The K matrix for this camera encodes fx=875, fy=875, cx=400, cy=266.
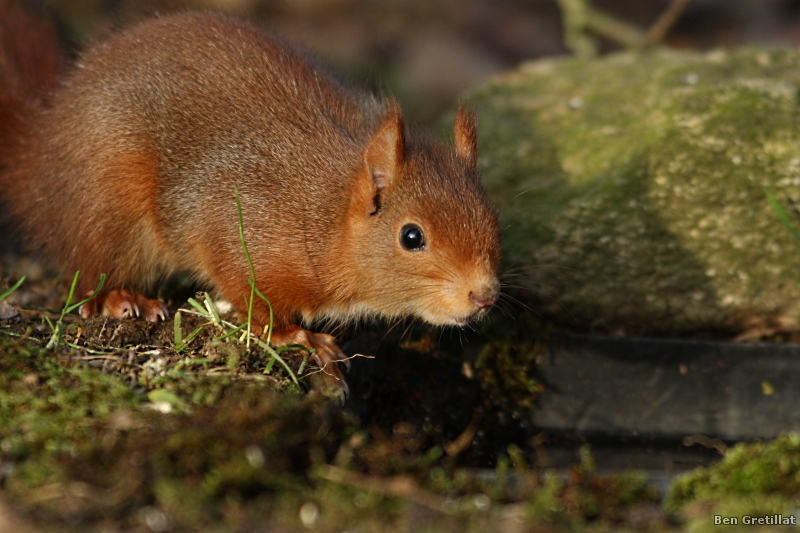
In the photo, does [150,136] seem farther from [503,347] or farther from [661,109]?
[661,109]

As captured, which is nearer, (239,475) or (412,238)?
(239,475)

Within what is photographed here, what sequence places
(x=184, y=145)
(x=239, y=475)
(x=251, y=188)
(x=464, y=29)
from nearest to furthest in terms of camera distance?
1. (x=239, y=475)
2. (x=251, y=188)
3. (x=184, y=145)
4. (x=464, y=29)

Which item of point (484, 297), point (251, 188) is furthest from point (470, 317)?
point (251, 188)

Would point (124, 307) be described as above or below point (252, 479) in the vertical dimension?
above

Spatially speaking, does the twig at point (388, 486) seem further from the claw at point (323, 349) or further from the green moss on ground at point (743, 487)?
the claw at point (323, 349)

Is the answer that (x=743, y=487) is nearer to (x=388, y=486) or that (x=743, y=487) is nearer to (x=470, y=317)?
(x=388, y=486)

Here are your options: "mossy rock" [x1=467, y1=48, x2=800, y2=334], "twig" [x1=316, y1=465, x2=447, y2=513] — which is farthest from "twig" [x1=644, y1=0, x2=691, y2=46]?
"twig" [x1=316, y1=465, x2=447, y2=513]

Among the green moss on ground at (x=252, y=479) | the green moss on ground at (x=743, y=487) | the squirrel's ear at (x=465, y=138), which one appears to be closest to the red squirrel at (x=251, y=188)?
the squirrel's ear at (x=465, y=138)

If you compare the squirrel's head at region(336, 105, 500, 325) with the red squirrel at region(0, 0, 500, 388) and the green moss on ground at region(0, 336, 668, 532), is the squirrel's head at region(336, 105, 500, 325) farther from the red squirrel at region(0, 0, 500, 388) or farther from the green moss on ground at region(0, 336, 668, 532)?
the green moss on ground at region(0, 336, 668, 532)

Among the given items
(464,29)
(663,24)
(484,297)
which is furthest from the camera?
(464,29)
